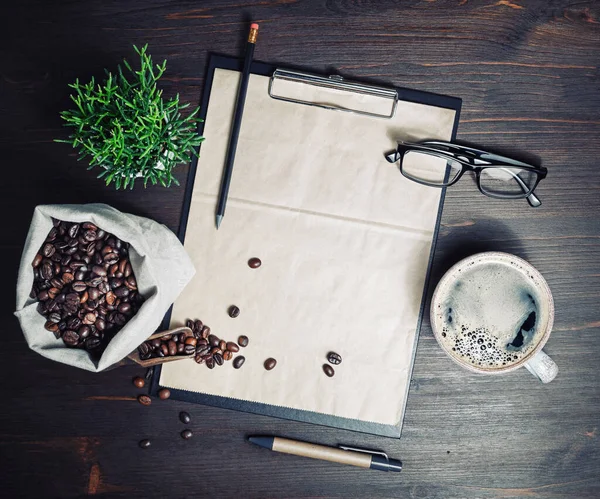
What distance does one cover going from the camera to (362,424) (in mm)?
1127

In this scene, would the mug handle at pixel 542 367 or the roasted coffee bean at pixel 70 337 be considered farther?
the mug handle at pixel 542 367

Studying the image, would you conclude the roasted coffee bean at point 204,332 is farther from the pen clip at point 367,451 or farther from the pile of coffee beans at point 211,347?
the pen clip at point 367,451

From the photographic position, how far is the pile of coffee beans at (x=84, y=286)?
922 millimetres

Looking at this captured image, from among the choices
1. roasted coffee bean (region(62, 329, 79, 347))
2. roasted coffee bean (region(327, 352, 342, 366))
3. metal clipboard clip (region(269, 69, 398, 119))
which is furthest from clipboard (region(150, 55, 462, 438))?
roasted coffee bean (region(62, 329, 79, 347))

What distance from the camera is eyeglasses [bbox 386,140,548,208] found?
1.08 meters

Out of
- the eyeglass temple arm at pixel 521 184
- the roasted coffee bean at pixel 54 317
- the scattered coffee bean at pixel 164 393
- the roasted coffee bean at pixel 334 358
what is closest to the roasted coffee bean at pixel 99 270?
the roasted coffee bean at pixel 54 317

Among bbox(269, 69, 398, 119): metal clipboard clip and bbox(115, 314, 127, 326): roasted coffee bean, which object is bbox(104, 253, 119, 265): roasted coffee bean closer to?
bbox(115, 314, 127, 326): roasted coffee bean

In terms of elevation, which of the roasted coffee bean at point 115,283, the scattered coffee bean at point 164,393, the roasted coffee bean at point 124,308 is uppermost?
the roasted coffee bean at point 115,283

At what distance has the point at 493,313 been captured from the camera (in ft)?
3.50

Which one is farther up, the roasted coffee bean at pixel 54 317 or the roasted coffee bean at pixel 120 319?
the roasted coffee bean at pixel 120 319

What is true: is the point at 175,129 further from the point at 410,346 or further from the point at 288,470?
the point at 288,470

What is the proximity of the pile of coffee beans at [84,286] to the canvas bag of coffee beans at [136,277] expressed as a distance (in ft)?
0.05

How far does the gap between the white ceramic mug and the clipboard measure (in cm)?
7

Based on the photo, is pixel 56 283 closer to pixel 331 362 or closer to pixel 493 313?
pixel 331 362
